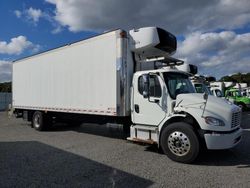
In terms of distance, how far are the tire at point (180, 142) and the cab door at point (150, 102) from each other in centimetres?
62

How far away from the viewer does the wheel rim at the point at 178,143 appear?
6.50m

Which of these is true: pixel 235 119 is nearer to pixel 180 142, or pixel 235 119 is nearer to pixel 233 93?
pixel 180 142

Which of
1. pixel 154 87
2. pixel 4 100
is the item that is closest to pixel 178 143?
pixel 154 87

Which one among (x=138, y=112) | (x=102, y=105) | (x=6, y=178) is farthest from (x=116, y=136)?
(x=6, y=178)

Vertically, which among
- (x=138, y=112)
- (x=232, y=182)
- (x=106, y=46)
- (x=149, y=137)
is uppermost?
(x=106, y=46)

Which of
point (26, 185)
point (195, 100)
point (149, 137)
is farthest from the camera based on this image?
point (149, 137)

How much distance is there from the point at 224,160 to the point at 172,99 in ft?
6.81

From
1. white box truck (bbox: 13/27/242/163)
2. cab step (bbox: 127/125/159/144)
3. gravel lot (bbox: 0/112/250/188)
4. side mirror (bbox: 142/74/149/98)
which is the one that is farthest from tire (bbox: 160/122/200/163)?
side mirror (bbox: 142/74/149/98)

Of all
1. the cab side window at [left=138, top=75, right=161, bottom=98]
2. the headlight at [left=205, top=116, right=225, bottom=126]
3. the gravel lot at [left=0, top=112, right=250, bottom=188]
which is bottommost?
the gravel lot at [left=0, top=112, right=250, bottom=188]

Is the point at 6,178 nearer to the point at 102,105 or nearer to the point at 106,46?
the point at 102,105

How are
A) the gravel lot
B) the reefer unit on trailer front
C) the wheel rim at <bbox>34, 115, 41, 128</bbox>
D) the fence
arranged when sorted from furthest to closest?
the fence < the wheel rim at <bbox>34, 115, 41, 128</bbox> < the reefer unit on trailer front < the gravel lot

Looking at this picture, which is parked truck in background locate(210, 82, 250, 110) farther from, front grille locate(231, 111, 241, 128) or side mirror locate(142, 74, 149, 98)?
side mirror locate(142, 74, 149, 98)

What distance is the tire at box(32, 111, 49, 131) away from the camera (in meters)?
11.9

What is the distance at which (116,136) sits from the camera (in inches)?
407
